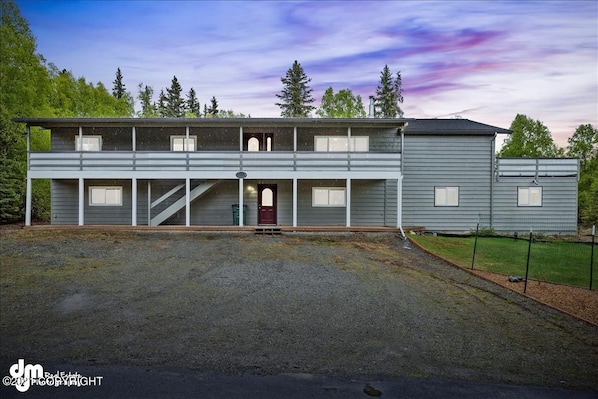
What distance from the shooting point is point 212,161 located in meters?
18.2

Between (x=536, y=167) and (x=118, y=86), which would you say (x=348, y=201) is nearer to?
(x=536, y=167)

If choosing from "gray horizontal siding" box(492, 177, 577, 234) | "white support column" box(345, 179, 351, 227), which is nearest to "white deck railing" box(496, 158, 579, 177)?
"gray horizontal siding" box(492, 177, 577, 234)

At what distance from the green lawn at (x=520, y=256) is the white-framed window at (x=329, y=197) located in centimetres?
447

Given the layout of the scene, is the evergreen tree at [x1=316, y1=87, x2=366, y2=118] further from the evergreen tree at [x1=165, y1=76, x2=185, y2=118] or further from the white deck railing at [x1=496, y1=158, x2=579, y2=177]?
the evergreen tree at [x1=165, y1=76, x2=185, y2=118]

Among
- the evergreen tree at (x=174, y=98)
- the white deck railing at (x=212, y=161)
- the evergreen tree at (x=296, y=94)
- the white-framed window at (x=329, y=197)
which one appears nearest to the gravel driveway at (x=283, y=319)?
the white deck railing at (x=212, y=161)

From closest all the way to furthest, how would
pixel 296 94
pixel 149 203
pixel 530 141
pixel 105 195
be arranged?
pixel 149 203, pixel 105 195, pixel 530 141, pixel 296 94

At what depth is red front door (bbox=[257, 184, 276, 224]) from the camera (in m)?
19.7

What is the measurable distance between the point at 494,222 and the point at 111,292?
1820 cm

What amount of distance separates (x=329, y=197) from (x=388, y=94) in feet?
111

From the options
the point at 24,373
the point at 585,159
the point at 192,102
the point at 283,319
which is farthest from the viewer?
the point at 192,102

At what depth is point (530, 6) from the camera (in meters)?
15.1

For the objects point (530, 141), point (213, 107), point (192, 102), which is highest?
point (192, 102)

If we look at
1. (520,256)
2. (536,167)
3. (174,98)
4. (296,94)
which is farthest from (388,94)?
(520,256)

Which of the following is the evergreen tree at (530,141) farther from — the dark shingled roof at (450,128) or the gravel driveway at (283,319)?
the gravel driveway at (283,319)
